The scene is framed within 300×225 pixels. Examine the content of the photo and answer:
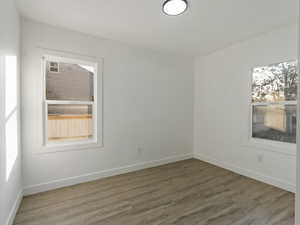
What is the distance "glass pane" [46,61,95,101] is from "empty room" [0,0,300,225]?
0.06 feet

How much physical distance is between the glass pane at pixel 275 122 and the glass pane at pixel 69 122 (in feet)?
9.91

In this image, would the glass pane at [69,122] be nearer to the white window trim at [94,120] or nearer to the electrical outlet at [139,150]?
the white window trim at [94,120]

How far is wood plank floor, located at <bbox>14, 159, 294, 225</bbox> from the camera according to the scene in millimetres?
1802

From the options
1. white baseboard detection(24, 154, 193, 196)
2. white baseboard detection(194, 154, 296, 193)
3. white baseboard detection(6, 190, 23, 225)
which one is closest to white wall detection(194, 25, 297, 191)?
white baseboard detection(194, 154, 296, 193)

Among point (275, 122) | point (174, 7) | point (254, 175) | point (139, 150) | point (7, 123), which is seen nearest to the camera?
point (7, 123)

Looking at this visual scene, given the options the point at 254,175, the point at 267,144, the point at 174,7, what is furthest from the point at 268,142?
the point at 174,7

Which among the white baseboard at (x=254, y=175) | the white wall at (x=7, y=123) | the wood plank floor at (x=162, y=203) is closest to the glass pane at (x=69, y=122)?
the white wall at (x=7, y=123)

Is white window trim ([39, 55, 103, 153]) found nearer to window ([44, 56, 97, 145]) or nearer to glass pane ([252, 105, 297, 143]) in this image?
window ([44, 56, 97, 145])

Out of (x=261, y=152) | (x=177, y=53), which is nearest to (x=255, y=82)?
(x=261, y=152)

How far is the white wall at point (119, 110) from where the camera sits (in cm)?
231

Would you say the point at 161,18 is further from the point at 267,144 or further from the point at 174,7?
the point at 267,144

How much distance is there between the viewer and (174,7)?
1.98m

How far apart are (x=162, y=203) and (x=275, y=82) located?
2.62 m

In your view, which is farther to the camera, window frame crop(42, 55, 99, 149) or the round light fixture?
window frame crop(42, 55, 99, 149)
